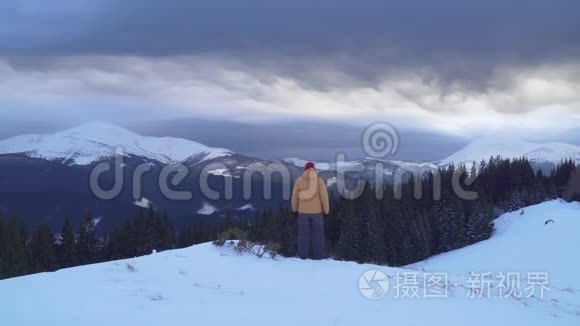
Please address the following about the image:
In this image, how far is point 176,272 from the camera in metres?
9.63

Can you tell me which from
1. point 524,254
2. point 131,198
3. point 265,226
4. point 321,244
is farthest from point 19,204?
point 321,244

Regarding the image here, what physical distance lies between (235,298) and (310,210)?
5396 millimetres

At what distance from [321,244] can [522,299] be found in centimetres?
454

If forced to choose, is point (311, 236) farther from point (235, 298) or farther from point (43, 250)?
point (43, 250)

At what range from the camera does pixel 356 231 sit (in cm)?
5447

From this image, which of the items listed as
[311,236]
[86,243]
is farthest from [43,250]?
[311,236]

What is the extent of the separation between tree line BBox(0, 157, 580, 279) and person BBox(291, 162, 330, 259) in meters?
35.0

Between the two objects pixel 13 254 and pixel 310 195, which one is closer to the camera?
pixel 310 195

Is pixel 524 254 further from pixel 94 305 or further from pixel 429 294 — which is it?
pixel 94 305

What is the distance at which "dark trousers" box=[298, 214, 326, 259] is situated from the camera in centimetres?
1288

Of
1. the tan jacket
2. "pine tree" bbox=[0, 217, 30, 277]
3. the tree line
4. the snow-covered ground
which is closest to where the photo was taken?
the snow-covered ground

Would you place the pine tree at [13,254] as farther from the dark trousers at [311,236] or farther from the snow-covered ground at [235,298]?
the snow-covered ground at [235,298]

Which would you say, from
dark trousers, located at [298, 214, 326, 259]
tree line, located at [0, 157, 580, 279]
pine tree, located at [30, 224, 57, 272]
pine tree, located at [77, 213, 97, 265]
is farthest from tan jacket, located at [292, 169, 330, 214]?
pine tree, located at [77, 213, 97, 265]

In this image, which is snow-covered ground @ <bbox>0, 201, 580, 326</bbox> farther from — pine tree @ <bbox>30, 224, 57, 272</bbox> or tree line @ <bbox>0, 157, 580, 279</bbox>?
pine tree @ <bbox>30, 224, 57, 272</bbox>
